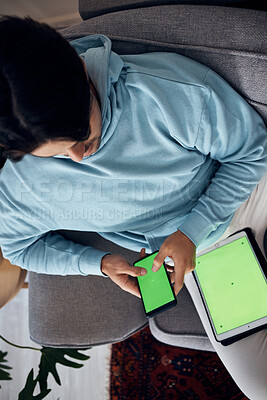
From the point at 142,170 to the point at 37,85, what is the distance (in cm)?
38

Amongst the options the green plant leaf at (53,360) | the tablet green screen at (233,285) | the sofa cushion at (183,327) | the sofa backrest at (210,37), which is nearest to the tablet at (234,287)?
the tablet green screen at (233,285)

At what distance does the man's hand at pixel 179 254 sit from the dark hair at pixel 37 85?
41 centimetres

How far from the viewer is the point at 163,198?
0.88 meters

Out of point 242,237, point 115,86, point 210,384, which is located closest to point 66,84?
point 115,86

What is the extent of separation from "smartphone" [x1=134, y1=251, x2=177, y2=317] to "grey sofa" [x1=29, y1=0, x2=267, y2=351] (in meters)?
0.27

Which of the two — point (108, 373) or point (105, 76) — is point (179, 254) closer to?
point (105, 76)

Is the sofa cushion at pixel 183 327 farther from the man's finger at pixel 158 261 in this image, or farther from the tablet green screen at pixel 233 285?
the man's finger at pixel 158 261

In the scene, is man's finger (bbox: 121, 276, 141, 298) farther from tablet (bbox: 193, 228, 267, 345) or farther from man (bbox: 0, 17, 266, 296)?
tablet (bbox: 193, 228, 267, 345)

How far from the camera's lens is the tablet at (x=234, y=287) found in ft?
3.01

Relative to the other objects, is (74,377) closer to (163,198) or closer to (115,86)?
(163,198)

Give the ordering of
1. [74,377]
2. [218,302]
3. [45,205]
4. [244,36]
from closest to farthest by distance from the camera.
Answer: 1. [244,36]
2. [45,205]
3. [218,302]
4. [74,377]

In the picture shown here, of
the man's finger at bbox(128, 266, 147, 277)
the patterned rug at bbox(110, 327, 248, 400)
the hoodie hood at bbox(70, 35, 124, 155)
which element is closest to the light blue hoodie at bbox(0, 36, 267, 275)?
the hoodie hood at bbox(70, 35, 124, 155)

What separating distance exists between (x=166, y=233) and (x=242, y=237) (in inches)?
8.4

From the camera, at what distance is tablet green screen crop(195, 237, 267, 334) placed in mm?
921
